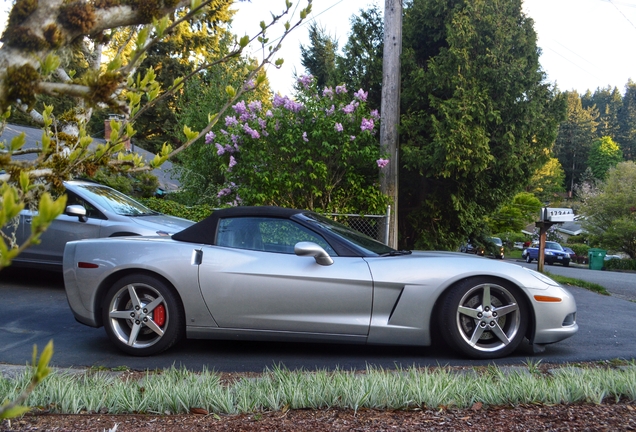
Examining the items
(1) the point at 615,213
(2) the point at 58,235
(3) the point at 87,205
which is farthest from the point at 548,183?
(2) the point at 58,235

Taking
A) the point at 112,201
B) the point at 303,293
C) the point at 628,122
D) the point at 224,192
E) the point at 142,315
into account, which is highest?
the point at 628,122

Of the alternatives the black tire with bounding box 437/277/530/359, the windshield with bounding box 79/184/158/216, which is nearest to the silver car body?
the windshield with bounding box 79/184/158/216

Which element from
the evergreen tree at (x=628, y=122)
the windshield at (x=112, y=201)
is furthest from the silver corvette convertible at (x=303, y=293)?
the evergreen tree at (x=628, y=122)

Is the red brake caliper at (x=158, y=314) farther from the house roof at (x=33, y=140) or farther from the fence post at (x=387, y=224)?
the house roof at (x=33, y=140)

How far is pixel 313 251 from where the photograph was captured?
15.8 ft

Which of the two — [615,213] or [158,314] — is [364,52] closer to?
[158,314]

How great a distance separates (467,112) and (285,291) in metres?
7.30

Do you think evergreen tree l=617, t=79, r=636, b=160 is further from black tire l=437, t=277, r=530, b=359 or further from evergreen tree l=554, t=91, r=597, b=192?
black tire l=437, t=277, r=530, b=359

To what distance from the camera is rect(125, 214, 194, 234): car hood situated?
797cm

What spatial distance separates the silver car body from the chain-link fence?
3055mm

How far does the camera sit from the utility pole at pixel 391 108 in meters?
10.6

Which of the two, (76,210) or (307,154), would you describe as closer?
(76,210)

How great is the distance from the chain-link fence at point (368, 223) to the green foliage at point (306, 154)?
17 cm

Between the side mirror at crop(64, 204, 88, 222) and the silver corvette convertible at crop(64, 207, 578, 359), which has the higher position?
the side mirror at crop(64, 204, 88, 222)
